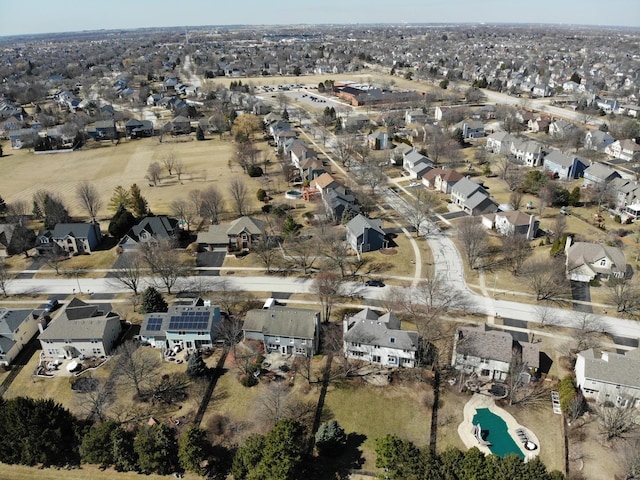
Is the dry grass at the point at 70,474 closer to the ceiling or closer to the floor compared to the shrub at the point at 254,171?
closer to the floor

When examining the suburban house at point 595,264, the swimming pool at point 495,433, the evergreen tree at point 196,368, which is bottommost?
the swimming pool at point 495,433

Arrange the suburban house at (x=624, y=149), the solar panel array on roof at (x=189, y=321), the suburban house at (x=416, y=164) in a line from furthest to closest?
the suburban house at (x=624, y=149)
the suburban house at (x=416, y=164)
the solar panel array on roof at (x=189, y=321)

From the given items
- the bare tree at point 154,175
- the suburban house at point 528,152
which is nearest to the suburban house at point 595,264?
the suburban house at point 528,152

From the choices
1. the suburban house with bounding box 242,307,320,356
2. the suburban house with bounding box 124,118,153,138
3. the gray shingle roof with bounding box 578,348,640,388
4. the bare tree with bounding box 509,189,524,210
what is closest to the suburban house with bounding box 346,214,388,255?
the suburban house with bounding box 242,307,320,356

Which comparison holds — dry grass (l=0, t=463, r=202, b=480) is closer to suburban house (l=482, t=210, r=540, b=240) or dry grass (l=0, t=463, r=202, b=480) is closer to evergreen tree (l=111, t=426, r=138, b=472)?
evergreen tree (l=111, t=426, r=138, b=472)

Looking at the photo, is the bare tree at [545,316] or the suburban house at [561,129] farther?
the suburban house at [561,129]

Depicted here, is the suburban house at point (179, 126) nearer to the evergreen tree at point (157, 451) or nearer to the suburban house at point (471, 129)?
the suburban house at point (471, 129)

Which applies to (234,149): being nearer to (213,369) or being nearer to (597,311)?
(213,369)
